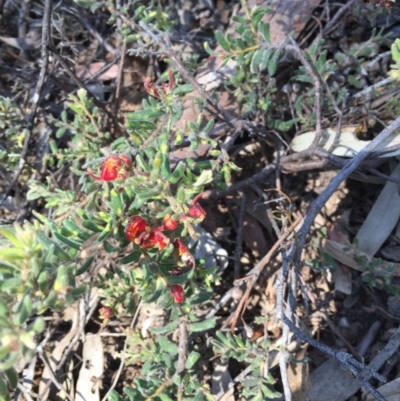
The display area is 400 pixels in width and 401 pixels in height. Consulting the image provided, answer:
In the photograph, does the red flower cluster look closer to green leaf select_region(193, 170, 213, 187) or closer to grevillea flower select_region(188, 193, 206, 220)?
grevillea flower select_region(188, 193, 206, 220)

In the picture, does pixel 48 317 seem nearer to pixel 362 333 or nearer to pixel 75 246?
pixel 75 246

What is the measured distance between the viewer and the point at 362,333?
3.01 meters

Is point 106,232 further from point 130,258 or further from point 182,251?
point 182,251

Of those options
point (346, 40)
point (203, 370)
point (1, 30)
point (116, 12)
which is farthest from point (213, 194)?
point (1, 30)

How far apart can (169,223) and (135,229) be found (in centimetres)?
14

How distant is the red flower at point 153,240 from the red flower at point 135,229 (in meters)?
0.02

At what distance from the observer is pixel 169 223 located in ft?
6.90

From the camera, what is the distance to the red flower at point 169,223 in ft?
→ 6.89

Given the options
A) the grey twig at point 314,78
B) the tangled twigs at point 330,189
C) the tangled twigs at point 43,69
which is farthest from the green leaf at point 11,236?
the grey twig at point 314,78

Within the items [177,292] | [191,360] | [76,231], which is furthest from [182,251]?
[191,360]

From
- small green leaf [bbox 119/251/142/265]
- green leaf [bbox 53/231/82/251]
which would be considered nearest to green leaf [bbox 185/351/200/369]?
small green leaf [bbox 119/251/142/265]

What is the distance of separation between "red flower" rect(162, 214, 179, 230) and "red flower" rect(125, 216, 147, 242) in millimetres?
87

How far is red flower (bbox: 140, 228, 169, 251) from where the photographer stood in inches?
82.5

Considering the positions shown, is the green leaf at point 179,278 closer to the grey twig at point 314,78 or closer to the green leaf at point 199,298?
the green leaf at point 199,298
